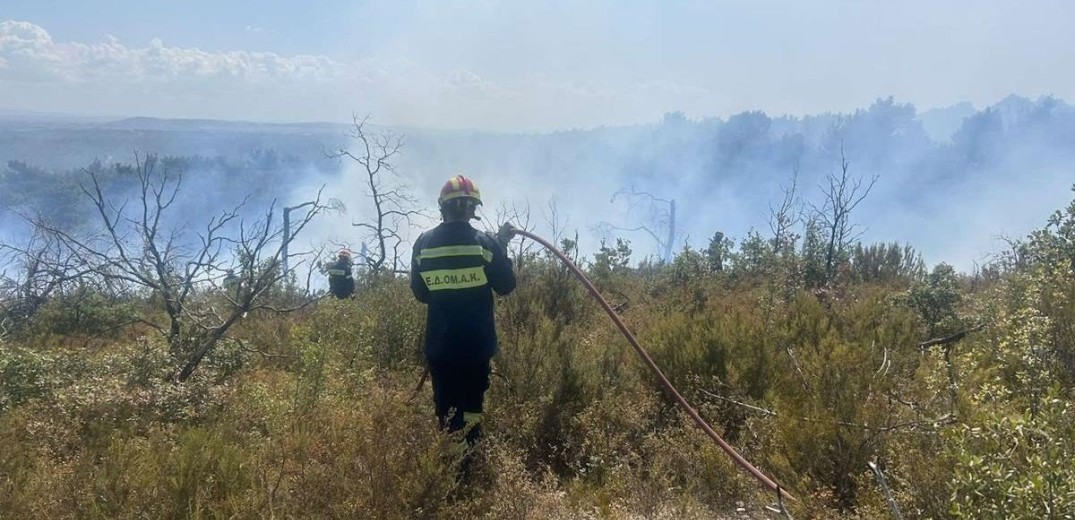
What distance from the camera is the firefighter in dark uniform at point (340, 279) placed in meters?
8.81

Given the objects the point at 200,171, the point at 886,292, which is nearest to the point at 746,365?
the point at 886,292

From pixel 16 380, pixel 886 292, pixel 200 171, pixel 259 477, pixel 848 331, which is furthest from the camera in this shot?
pixel 200 171

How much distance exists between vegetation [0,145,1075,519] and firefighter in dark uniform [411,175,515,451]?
30 centimetres

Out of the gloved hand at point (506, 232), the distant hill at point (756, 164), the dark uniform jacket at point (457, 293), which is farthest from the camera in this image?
the distant hill at point (756, 164)

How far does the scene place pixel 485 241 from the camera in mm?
4238

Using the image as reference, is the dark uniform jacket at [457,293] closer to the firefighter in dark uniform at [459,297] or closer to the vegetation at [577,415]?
the firefighter in dark uniform at [459,297]

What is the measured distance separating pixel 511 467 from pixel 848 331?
4.27 m

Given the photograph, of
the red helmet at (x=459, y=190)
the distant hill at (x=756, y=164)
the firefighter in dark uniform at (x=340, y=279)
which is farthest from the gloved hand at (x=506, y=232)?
the distant hill at (x=756, y=164)

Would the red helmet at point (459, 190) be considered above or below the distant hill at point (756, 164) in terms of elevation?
below

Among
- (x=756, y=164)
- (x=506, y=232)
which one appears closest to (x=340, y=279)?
(x=506, y=232)

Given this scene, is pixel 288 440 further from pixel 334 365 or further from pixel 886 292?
pixel 886 292

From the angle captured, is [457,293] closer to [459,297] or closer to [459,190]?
[459,297]

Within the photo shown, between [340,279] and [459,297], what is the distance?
5.36 m

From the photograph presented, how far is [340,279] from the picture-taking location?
8922 mm
